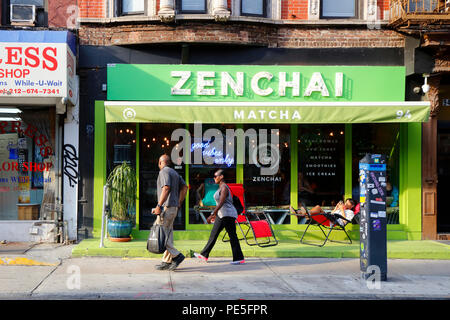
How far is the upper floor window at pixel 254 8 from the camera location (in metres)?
11.2

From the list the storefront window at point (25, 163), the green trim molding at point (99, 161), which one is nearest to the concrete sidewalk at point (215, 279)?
the green trim molding at point (99, 161)

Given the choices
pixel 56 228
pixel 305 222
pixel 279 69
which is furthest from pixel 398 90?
pixel 56 228

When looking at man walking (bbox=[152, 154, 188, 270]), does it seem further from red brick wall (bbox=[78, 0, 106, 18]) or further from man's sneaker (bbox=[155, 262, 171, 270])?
red brick wall (bbox=[78, 0, 106, 18])

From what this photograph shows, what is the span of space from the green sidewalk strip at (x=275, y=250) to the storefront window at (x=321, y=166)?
1349 millimetres

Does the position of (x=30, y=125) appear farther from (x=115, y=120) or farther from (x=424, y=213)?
(x=424, y=213)

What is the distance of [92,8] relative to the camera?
11.0m

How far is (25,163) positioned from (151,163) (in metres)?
2.78

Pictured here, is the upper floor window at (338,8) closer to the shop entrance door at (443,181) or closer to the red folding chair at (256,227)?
the shop entrance door at (443,181)

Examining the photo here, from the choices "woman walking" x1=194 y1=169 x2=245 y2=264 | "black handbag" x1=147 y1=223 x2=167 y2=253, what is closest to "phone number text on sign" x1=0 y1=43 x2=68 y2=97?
"black handbag" x1=147 y1=223 x2=167 y2=253

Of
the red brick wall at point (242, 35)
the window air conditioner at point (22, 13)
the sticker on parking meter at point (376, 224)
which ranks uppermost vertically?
the window air conditioner at point (22, 13)

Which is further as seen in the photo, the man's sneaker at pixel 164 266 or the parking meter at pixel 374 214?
the man's sneaker at pixel 164 266
